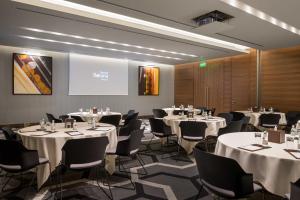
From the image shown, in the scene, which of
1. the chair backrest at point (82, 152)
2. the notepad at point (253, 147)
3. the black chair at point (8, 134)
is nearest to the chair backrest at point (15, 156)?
the chair backrest at point (82, 152)

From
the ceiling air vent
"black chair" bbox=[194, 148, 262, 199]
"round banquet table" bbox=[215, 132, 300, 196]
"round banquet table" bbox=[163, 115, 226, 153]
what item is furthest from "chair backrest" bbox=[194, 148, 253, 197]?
the ceiling air vent

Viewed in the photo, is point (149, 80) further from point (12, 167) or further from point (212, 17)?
point (12, 167)

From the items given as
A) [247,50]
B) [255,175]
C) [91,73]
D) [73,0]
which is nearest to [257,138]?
[255,175]

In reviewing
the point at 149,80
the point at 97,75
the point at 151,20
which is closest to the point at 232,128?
the point at 151,20

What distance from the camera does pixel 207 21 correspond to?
5.55 m

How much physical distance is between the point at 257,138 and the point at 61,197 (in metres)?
2.81

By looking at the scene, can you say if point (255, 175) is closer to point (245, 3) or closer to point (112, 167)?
point (112, 167)

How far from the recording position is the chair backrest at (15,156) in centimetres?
283

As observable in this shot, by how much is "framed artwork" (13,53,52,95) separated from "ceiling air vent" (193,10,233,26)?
6.66 metres

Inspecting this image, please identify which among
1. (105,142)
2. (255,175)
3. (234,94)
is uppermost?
(234,94)

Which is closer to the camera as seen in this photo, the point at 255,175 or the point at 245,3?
the point at 255,175

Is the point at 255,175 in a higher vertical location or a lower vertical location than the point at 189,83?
lower

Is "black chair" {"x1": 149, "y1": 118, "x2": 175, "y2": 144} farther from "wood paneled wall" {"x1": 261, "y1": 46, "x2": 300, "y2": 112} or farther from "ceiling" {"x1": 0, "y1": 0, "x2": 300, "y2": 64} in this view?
"wood paneled wall" {"x1": 261, "y1": 46, "x2": 300, "y2": 112}

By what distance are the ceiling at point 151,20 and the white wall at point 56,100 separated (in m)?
1.00
